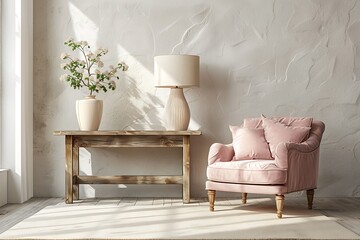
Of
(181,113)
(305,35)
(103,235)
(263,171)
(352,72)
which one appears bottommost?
(103,235)

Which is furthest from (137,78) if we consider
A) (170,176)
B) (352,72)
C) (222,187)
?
(352,72)

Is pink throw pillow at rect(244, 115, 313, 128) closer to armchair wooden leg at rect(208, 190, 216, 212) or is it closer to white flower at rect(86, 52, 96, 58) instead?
armchair wooden leg at rect(208, 190, 216, 212)

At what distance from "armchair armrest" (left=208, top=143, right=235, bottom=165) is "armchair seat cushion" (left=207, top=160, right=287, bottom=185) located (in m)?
0.14

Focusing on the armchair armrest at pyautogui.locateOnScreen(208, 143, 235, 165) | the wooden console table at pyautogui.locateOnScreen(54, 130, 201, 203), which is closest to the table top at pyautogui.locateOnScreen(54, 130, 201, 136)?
the wooden console table at pyautogui.locateOnScreen(54, 130, 201, 203)

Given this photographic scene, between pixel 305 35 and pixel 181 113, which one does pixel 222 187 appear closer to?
pixel 181 113

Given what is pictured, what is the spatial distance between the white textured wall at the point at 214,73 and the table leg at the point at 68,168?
45 centimetres

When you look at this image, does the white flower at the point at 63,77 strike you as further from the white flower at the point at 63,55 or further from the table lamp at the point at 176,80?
the table lamp at the point at 176,80

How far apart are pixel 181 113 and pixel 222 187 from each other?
100 cm

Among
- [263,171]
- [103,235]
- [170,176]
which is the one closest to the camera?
[103,235]

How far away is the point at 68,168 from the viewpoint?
5609 millimetres

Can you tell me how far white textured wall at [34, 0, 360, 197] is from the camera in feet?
19.9

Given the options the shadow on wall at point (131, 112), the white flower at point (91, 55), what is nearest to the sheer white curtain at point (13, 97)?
the shadow on wall at point (131, 112)

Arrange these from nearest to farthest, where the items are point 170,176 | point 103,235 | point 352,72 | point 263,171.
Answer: point 103,235
point 263,171
point 170,176
point 352,72

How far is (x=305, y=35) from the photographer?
6.08 m
